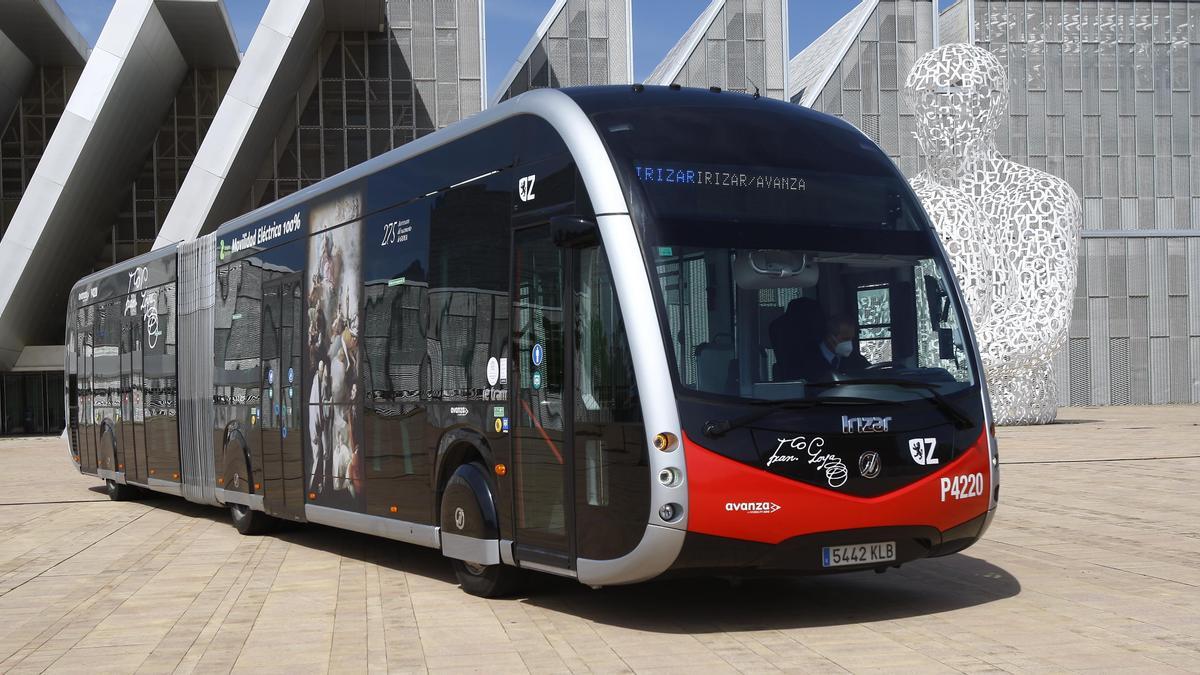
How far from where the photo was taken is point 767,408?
7352 millimetres

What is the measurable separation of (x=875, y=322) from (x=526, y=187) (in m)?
2.20

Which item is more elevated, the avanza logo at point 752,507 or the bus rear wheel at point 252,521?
the avanza logo at point 752,507

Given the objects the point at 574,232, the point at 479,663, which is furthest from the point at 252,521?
the point at 479,663

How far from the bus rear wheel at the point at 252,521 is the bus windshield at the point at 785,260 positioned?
24.3ft

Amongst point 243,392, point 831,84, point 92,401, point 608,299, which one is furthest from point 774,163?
point 831,84

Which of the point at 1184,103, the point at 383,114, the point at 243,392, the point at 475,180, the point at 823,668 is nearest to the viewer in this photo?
the point at 823,668

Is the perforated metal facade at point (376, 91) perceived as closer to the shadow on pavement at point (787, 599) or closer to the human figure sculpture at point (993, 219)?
the human figure sculpture at point (993, 219)

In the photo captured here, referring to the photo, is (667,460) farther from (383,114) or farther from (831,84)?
(831,84)

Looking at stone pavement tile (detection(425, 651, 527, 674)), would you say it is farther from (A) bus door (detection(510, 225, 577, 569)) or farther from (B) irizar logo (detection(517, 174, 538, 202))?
(B) irizar logo (detection(517, 174, 538, 202))

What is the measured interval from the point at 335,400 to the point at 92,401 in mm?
9730

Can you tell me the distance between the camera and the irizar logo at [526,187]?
843 centimetres

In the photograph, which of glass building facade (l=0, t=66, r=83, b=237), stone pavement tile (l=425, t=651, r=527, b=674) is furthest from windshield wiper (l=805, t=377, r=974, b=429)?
glass building facade (l=0, t=66, r=83, b=237)

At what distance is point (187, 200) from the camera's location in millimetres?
40719

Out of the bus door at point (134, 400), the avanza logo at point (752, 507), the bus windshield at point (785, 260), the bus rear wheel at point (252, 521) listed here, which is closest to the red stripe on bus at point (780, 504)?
the avanza logo at point (752, 507)
